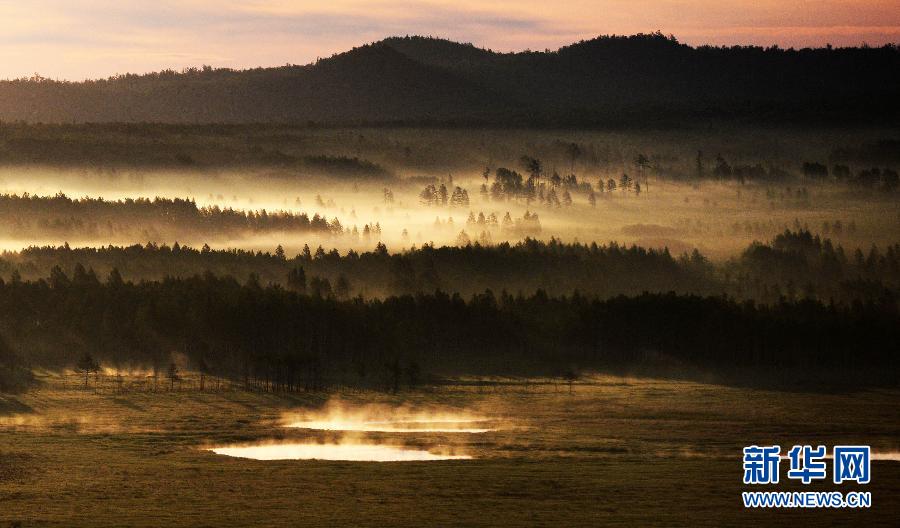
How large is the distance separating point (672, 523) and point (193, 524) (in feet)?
177

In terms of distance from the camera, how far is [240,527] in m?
195

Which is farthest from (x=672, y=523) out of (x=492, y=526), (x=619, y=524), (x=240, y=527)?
(x=240, y=527)

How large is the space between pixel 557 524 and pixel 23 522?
197ft

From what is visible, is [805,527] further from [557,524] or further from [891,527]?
[557,524]

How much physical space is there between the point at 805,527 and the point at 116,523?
78.0 m

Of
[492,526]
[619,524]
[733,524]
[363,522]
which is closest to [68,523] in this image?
[363,522]

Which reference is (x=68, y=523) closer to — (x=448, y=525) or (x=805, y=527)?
(x=448, y=525)

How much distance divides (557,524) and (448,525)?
12.5 metres

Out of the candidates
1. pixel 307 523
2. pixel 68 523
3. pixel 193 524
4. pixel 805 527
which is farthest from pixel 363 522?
pixel 805 527

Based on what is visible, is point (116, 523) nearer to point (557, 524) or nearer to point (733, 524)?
point (557, 524)

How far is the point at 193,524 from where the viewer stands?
7721 inches

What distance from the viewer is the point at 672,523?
19938 centimetres

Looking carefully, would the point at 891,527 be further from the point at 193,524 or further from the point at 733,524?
the point at 193,524

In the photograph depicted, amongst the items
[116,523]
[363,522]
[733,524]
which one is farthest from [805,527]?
[116,523]
